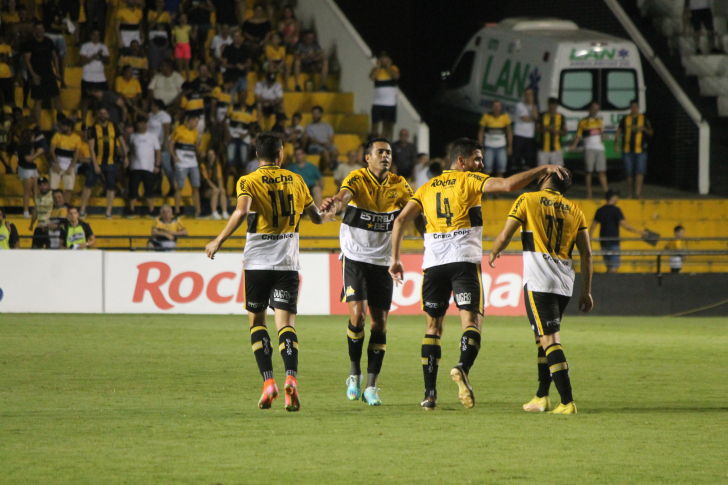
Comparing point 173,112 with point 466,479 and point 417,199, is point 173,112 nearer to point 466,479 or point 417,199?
point 417,199

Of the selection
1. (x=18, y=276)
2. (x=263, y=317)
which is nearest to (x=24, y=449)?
(x=263, y=317)

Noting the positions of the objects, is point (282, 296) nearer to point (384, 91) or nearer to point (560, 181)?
point (560, 181)

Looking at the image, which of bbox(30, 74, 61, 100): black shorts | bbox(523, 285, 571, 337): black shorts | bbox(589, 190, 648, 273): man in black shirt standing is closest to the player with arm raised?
bbox(523, 285, 571, 337): black shorts

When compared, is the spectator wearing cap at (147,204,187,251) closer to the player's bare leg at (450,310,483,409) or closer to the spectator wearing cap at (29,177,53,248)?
the spectator wearing cap at (29,177,53,248)

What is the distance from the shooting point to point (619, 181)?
1026 inches

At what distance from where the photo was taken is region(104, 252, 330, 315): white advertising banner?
1773cm

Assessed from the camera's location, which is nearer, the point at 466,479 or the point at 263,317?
the point at 466,479

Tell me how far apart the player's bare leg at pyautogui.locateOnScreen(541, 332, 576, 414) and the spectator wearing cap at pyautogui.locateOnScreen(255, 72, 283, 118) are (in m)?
15.3

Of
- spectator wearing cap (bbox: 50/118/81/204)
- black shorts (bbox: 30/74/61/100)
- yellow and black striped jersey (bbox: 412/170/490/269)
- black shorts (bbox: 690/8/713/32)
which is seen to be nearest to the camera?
yellow and black striped jersey (bbox: 412/170/490/269)

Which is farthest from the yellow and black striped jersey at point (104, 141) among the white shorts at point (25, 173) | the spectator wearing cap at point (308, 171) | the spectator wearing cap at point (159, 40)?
the spectator wearing cap at point (308, 171)

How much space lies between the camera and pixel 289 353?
797 centimetres

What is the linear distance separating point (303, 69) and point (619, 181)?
8.68 meters

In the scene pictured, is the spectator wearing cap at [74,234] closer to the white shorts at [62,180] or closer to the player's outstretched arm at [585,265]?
the white shorts at [62,180]

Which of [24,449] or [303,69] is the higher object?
[303,69]
